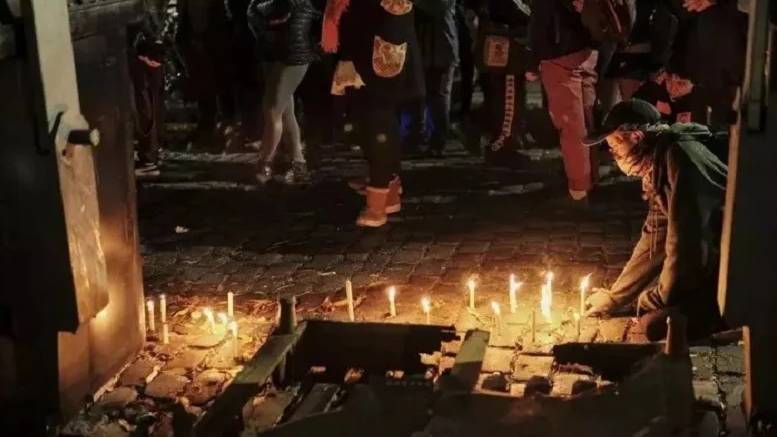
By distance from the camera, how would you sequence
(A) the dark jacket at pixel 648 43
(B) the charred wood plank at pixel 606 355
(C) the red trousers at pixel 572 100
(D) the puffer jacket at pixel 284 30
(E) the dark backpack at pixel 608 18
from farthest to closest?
1. (D) the puffer jacket at pixel 284 30
2. (A) the dark jacket at pixel 648 43
3. (C) the red trousers at pixel 572 100
4. (E) the dark backpack at pixel 608 18
5. (B) the charred wood plank at pixel 606 355

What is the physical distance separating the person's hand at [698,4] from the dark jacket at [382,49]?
6.42 feet

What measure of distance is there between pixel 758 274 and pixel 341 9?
4.57m

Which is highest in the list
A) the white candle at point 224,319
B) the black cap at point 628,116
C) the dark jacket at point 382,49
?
the dark jacket at point 382,49

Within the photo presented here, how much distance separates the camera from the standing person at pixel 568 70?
343 inches

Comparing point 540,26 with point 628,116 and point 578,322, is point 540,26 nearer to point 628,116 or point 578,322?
point 628,116

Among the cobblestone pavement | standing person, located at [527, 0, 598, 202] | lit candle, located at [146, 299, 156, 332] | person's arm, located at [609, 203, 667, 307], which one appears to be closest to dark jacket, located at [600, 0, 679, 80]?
standing person, located at [527, 0, 598, 202]

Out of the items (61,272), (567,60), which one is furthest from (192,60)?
(61,272)

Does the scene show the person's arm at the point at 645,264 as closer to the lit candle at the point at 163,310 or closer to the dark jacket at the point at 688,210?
the dark jacket at the point at 688,210

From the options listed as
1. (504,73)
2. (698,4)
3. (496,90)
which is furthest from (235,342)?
(496,90)

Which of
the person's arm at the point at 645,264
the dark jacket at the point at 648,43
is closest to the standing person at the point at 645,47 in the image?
the dark jacket at the point at 648,43

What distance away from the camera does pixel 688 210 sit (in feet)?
19.3

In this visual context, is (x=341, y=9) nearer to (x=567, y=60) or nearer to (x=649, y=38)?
(x=567, y=60)

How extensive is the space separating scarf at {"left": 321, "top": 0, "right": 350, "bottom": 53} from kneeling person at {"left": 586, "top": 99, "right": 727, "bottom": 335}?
2814 millimetres

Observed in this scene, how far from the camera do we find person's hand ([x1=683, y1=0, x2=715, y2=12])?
815 centimetres
